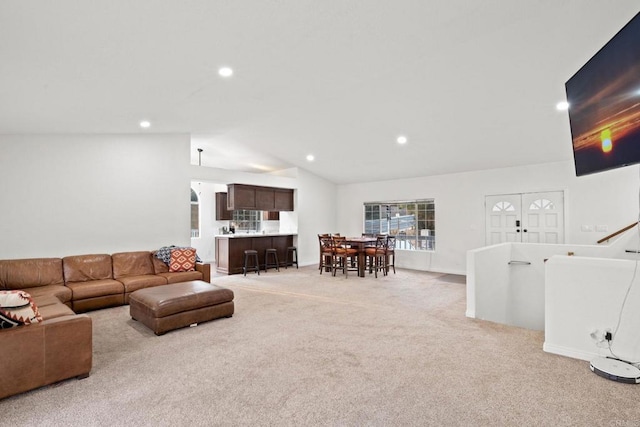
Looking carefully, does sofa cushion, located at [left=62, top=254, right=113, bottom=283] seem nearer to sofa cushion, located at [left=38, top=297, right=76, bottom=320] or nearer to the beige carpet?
the beige carpet

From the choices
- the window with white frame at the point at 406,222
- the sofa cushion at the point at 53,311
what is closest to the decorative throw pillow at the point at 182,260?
the sofa cushion at the point at 53,311

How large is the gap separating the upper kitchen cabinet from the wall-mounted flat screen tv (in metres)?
6.52

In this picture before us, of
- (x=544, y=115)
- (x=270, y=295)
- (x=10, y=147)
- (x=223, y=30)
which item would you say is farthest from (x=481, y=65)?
(x=10, y=147)

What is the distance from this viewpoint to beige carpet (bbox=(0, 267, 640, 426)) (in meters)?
2.06

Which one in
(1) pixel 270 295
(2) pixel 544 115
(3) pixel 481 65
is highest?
(3) pixel 481 65

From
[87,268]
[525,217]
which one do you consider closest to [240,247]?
[87,268]

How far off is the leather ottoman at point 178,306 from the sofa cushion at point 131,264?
1.47 m

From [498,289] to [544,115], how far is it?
8.93ft

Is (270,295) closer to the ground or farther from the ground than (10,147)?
closer to the ground

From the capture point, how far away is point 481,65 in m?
3.74

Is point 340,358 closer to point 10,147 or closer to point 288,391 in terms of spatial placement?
point 288,391

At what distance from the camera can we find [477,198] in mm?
7133

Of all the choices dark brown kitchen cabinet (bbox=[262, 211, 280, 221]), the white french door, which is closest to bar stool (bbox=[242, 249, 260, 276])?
dark brown kitchen cabinet (bbox=[262, 211, 280, 221])

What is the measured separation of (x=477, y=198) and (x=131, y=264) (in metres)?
7.04
